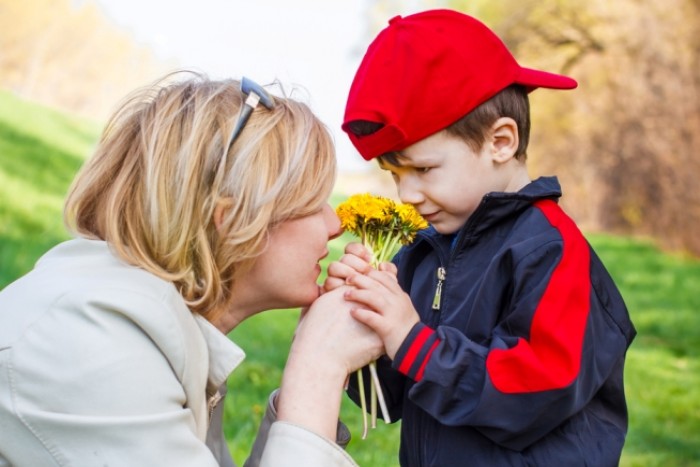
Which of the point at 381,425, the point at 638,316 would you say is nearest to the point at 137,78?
the point at 638,316

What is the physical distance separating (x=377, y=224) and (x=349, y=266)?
6.2 inches

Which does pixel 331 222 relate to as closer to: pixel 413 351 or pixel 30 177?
pixel 413 351

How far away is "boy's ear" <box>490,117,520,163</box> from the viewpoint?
286cm

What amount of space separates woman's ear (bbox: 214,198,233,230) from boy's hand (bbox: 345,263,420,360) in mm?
469

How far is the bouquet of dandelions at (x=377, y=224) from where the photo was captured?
110 inches

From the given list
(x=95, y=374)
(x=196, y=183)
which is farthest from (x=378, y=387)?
(x=95, y=374)

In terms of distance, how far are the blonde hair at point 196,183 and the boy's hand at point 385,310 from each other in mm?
282

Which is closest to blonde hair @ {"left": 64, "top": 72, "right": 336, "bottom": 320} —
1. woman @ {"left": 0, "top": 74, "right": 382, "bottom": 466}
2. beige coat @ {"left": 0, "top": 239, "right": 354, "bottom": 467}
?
woman @ {"left": 0, "top": 74, "right": 382, "bottom": 466}

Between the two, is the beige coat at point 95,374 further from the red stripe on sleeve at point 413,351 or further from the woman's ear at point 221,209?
the red stripe on sleeve at point 413,351

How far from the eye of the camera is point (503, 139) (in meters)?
2.88

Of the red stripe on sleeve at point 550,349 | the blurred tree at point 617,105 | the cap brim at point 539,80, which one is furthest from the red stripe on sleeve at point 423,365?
the blurred tree at point 617,105

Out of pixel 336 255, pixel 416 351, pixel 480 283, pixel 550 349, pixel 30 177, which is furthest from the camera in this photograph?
pixel 336 255

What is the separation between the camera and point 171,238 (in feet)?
7.94

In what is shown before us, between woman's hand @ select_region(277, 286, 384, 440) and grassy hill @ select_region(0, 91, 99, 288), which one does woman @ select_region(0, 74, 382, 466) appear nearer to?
woman's hand @ select_region(277, 286, 384, 440)
